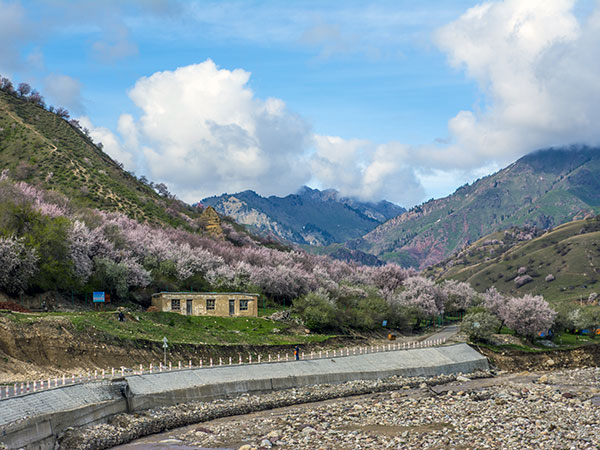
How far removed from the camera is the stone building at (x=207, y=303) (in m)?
82.6

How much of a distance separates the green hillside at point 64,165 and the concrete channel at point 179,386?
218ft

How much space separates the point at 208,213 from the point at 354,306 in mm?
66611

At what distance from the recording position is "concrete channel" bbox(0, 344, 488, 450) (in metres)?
32.5

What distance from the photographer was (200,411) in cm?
4478

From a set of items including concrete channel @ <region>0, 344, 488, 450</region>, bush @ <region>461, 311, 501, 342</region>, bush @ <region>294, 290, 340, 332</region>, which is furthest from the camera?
bush @ <region>461, 311, 501, 342</region>

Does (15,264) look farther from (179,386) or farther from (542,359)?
(542,359)

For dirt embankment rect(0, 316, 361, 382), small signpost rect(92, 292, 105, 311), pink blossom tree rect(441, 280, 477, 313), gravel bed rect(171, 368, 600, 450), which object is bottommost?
gravel bed rect(171, 368, 600, 450)

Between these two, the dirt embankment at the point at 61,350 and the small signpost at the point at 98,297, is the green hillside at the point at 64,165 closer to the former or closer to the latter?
the small signpost at the point at 98,297

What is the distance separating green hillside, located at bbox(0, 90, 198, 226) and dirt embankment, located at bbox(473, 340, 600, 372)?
6865cm

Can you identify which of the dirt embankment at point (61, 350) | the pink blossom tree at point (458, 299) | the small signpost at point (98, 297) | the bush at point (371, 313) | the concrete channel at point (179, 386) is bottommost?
the concrete channel at point (179, 386)

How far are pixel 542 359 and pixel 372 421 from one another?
5480 centimetres

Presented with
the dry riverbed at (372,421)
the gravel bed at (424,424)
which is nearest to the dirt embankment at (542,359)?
the dry riverbed at (372,421)

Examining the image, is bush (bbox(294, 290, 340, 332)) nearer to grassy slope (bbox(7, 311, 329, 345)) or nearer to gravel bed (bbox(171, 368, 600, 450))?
grassy slope (bbox(7, 311, 329, 345))

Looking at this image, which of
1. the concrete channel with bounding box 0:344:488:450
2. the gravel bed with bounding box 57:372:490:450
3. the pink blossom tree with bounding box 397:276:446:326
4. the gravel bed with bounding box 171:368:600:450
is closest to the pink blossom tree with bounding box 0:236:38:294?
the concrete channel with bounding box 0:344:488:450
